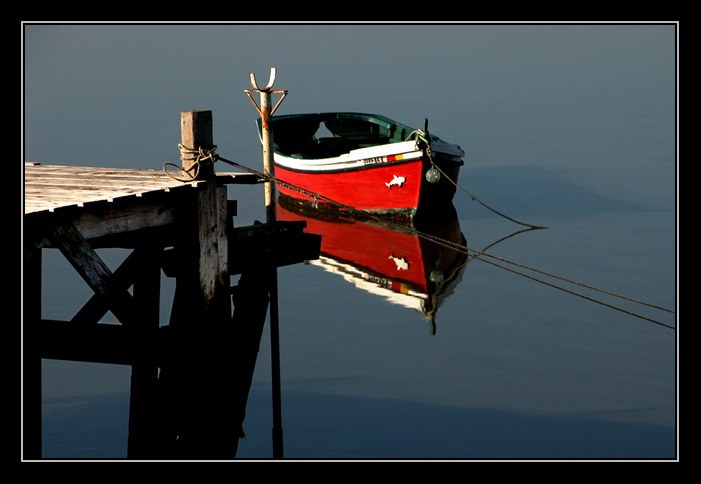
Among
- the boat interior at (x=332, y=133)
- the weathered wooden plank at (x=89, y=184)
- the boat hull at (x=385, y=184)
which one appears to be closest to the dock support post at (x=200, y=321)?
the weathered wooden plank at (x=89, y=184)

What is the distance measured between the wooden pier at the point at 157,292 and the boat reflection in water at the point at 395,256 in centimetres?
585

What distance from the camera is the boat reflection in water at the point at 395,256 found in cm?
1673

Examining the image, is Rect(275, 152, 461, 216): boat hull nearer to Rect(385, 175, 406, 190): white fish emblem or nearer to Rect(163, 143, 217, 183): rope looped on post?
Rect(385, 175, 406, 190): white fish emblem

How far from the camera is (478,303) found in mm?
15773

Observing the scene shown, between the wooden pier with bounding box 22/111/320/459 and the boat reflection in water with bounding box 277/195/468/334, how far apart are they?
19.2ft

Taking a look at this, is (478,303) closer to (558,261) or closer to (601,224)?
(558,261)

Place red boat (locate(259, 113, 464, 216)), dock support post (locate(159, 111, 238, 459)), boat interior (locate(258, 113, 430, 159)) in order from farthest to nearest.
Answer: boat interior (locate(258, 113, 430, 159)), red boat (locate(259, 113, 464, 216)), dock support post (locate(159, 111, 238, 459))

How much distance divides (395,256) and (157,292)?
34.9 ft

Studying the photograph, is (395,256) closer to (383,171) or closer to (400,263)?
(400,263)

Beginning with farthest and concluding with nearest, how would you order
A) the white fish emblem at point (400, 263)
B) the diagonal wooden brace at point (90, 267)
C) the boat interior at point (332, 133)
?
1. the boat interior at point (332, 133)
2. the white fish emblem at point (400, 263)
3. the diagonal wooden brace at point (90, 267)

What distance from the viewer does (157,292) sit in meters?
8.87

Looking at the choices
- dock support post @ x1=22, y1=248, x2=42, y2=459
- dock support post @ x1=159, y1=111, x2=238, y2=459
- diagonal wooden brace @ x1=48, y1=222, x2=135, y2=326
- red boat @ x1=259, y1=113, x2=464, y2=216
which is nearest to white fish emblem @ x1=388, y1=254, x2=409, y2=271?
red boat @ x1=259, y1=113, x2=464, y2=216

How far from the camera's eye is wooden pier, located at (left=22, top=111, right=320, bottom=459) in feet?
25.2

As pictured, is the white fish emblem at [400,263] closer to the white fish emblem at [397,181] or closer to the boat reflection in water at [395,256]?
the boat reflection in water at [395,256]
